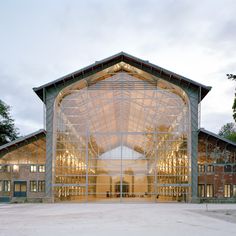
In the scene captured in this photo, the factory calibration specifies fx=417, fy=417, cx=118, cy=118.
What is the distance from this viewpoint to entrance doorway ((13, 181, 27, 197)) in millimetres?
39656

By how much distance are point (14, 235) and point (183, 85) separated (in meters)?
27.7

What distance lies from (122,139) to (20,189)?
1088 centimetres

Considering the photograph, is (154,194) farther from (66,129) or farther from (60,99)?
(60,99)

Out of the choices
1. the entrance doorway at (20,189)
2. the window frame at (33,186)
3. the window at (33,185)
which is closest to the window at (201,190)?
the window frame at (33,186)

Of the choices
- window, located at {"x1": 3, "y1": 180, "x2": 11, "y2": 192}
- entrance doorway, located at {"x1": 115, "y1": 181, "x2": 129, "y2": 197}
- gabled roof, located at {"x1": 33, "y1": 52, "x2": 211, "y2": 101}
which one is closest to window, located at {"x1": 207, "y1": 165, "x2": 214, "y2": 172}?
gabled roof, located at {"x1": 33, "y1": 52, "x2": 211, "y2": 101}

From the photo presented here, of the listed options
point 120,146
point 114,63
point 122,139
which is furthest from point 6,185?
point 114,63

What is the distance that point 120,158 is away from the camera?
40.9m

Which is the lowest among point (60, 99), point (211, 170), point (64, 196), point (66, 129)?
point (64, 196)

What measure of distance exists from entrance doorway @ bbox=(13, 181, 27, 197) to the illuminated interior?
2.88m

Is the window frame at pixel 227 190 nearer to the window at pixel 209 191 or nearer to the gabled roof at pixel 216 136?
the window at pixel 209 191

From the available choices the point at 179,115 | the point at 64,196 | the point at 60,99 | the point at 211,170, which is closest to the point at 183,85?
the point at 179,115

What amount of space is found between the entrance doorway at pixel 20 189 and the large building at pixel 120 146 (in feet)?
0.31

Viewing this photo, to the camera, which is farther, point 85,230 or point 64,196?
point 64,196

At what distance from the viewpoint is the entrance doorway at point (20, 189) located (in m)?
39.7
